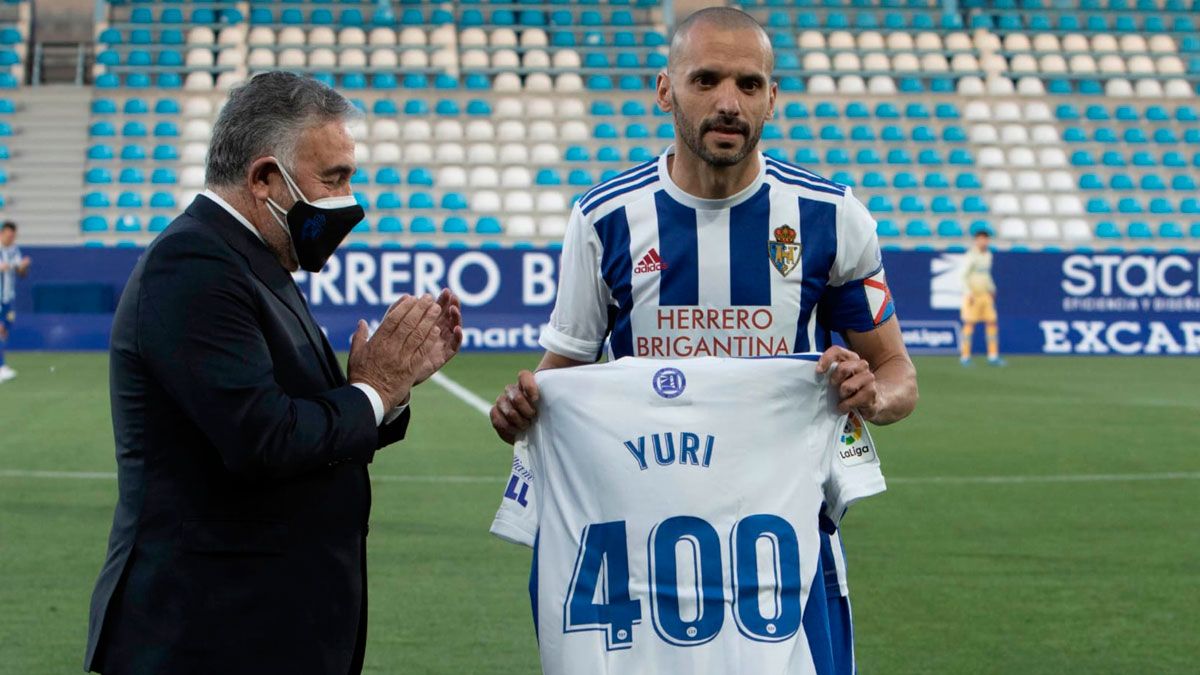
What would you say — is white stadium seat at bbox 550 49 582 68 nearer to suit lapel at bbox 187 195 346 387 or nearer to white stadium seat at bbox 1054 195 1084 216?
white stadium seat at bbox 1054 195 1084 216

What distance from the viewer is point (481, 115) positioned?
82.8 ft

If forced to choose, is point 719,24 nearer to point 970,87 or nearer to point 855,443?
point 855,443

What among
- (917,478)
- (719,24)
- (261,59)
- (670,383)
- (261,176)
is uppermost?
(261,59)

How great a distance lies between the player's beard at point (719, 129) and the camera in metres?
3.11

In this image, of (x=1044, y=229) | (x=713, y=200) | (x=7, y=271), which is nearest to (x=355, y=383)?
(x=713, y=200)

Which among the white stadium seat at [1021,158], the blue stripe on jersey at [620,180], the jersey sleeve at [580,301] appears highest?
the white stadium seat at [1021,158]

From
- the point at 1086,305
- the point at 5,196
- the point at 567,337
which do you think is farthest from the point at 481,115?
the point at 567,337

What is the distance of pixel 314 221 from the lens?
2.93 m

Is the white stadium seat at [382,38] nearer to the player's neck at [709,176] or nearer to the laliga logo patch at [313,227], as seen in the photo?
the player's neck at [709,176]

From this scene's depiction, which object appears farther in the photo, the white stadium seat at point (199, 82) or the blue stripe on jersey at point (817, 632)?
the white stadium seat at point (199, 82)

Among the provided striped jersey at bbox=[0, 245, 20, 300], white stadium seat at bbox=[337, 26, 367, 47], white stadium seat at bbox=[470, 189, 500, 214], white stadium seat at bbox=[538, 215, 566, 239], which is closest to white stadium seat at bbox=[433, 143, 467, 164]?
white stadium seat at bbox=[470, 189, 500, 214]

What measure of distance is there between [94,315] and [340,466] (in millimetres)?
18150

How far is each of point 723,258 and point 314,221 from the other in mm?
839

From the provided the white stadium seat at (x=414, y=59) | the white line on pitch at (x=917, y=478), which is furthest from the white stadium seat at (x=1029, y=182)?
the white line on pitch at (x=917, y=478)
